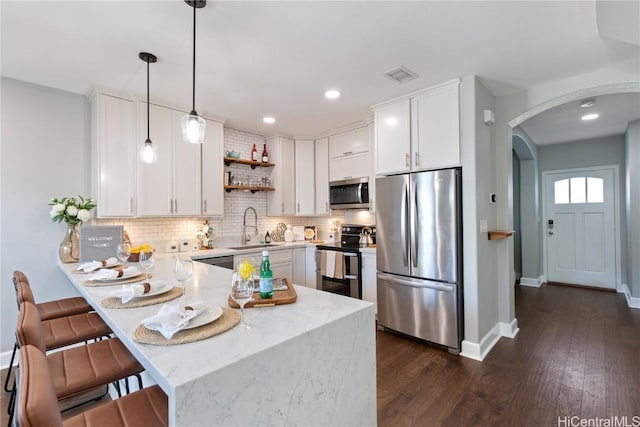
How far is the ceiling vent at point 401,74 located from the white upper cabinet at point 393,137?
1.25 feet

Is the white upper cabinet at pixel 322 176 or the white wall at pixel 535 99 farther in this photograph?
the white upper cabinet at pixel 322 176

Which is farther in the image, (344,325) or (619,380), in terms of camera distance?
(619,380)

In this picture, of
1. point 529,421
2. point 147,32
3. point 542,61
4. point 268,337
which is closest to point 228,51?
point 147,32

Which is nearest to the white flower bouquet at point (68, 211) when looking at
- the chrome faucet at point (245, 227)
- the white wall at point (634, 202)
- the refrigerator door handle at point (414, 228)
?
the chrome faucet at point (245, 227)

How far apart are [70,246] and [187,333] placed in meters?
2.42

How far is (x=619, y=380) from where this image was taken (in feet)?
7.71

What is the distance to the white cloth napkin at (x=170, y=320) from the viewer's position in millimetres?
1043

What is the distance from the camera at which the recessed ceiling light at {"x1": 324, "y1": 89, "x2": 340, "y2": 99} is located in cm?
303

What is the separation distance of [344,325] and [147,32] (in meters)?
2.24

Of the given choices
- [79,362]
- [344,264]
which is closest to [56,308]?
[79,362]

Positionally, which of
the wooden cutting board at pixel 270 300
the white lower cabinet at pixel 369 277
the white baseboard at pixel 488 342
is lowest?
the white baseboard at pixel 488 342

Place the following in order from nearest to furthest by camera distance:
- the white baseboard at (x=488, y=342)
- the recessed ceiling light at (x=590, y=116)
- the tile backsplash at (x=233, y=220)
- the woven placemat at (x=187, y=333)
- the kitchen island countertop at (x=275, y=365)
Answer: the kitchen island countertop at (x=275, y=365)
the woven placemat at (x=187, y=333)
the white baseboard at (x=488, y=342)
the tile backsplash at (x=233, y=220)
the recessed ceiling light at (x=590, y=116)

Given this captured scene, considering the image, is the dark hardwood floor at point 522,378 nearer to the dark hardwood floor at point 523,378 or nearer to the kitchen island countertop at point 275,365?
the dark hardwood floor at point 523,378

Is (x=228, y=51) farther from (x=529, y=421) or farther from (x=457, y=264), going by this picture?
(x=529, y=421)
